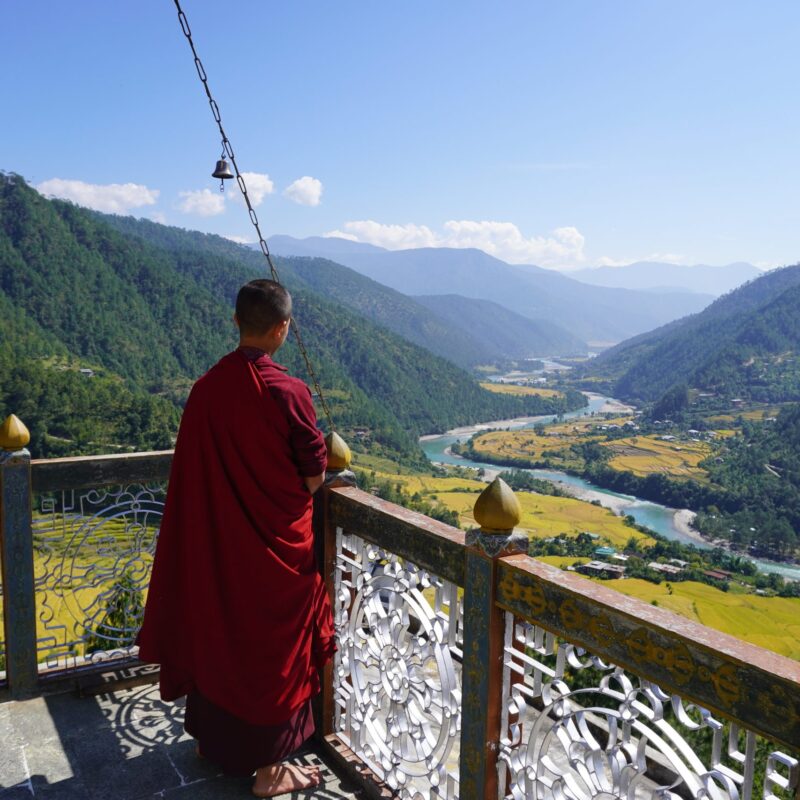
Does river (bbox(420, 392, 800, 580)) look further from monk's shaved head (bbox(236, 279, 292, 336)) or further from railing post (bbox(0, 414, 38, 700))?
monk's shaved head (bbox(236, 279, 292, 336))

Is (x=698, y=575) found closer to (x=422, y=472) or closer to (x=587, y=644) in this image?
(x=422, y=472)

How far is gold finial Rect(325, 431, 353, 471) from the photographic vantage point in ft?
8.02

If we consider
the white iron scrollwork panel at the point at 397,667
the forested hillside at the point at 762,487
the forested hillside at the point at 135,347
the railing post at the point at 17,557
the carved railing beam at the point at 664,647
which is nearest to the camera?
the carved railing beam at the point at 664,647

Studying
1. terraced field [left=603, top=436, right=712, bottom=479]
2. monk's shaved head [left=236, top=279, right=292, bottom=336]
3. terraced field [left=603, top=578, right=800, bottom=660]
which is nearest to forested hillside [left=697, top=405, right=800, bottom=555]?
terraced field [left=603, top=436, right=712, bottom=479]

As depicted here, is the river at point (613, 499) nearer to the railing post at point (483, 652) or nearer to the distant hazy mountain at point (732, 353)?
the distant hazy mountain at point (732, 353)

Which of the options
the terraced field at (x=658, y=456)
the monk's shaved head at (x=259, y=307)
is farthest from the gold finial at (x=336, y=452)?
the terraced field at (x=658, y=456)

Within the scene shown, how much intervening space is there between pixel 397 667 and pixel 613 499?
6701 centimetres

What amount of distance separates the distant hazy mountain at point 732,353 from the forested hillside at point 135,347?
29.3 meters

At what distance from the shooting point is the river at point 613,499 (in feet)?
174

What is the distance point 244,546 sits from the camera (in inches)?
80.8

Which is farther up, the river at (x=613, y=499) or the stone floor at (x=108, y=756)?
the stone floor at (x=108, y=756)

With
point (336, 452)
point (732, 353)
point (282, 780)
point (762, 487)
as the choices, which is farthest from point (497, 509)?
point (732, 353)

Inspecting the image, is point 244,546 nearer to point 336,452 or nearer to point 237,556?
point 237,556

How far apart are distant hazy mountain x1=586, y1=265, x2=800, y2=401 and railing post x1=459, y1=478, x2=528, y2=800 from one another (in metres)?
110
